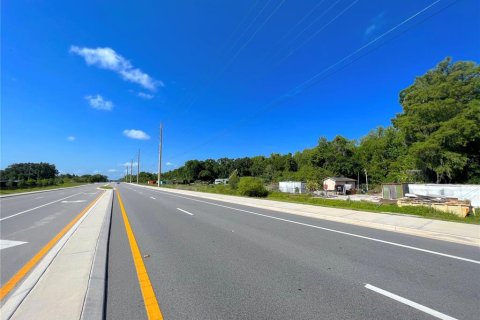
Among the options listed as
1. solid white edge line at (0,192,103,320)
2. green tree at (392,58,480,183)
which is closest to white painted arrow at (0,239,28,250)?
solid white edge line at (0,192,103,320)

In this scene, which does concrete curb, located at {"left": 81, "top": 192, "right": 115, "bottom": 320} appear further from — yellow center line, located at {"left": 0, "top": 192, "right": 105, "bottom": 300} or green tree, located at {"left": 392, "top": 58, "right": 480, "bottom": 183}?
green tree, located at {"left": 392, "top": 58, "right": 480, "bottom": 183}

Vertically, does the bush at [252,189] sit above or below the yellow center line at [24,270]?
above

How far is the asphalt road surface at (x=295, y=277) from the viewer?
347 centimetres

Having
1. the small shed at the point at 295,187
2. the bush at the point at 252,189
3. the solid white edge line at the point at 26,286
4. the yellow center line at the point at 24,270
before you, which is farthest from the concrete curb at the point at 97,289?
the small shed at the point at 295,187

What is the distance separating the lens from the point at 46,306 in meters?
3.46

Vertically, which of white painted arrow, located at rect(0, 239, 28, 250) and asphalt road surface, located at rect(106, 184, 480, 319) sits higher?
white painted arrow, located at rect(0, 239, 28, 250)

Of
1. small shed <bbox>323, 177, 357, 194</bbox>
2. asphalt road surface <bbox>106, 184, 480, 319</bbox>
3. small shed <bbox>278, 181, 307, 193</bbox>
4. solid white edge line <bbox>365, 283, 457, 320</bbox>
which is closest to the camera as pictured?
solid white edge line <bbox>365, 283, 457, 320</bbox>

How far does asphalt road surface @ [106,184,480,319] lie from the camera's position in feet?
11.4

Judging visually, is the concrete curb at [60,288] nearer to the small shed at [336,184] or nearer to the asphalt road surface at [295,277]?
the asphalt road surface at [295,277]

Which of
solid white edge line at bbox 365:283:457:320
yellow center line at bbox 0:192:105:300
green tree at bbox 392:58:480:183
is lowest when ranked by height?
solid white edge line at bbox 365:283:457:320

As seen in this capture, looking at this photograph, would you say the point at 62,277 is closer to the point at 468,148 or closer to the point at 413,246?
the point at 413,246

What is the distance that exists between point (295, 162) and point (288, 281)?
106 metres

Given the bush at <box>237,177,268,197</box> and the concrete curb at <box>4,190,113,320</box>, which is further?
the bush at <box>237,177,268,197</box>

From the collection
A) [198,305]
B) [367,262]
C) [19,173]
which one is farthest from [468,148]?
[19,173]
